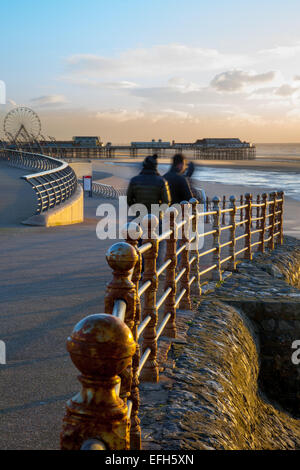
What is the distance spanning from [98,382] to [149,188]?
6.49m

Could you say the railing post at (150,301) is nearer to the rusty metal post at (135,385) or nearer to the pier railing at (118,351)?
the pier railing at (118,351)

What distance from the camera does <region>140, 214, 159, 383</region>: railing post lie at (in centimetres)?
449

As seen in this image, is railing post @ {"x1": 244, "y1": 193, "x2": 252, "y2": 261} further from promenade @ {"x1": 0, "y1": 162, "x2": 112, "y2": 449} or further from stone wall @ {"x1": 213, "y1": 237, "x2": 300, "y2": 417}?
promenade @ {"x1": 0, "y1": 162, "x2": 112, "y2": 449}

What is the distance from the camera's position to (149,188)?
27.1 ft

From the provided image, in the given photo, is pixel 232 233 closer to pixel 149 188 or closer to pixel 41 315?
pixel 149 188

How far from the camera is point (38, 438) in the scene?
136 inches

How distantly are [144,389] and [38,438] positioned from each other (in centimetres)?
121

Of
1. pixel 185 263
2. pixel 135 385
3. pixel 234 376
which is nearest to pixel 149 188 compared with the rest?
pixel 185 263

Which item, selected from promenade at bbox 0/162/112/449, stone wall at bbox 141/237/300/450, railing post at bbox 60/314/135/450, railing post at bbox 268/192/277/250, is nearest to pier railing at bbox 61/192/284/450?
railing post at bbox 60/314/135/450

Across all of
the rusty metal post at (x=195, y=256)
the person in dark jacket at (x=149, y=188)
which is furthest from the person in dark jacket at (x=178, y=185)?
the rusty metal post at (x=195, y=256)

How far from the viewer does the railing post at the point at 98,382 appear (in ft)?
6.06
